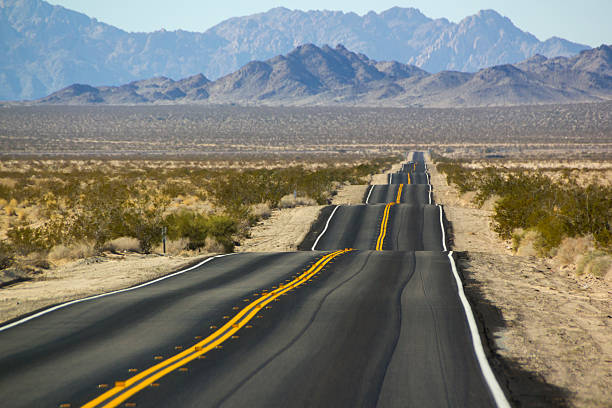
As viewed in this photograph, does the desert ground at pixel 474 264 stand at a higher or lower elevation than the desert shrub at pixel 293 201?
higher

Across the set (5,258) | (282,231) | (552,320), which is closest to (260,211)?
(282,231)

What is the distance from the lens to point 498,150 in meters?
118

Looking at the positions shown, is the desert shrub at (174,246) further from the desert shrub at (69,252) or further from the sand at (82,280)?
the desert shrub at (69,252)

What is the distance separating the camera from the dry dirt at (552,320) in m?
8.48

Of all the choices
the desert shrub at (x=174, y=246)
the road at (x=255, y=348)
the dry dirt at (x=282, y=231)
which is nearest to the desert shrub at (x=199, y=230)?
the desert shrub at (x=174, y=246)

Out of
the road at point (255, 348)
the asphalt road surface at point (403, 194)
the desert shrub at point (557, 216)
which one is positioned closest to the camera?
the road at point (255, 348)

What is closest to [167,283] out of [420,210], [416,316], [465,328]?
[416,316]

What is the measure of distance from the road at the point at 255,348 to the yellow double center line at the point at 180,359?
0.06ft

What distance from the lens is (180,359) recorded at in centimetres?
855

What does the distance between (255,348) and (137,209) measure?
2289 centimetres

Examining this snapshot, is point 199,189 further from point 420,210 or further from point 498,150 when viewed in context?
point 498,150

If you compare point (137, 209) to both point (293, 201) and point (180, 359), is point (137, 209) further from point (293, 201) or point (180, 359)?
point (180, 359)

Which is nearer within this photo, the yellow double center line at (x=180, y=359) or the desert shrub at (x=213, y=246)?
the yellow double center line at (x=180, y=359)

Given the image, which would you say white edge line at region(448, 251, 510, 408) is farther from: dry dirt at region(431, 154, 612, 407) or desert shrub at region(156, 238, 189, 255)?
desert shrub at region(156, 238, 189, 255)
